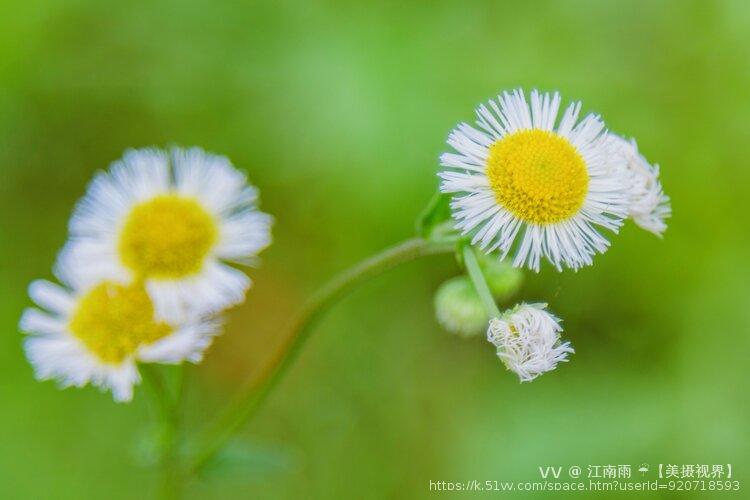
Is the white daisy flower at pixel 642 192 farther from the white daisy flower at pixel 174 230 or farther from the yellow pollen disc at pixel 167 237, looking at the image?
the yellow pollen disc at pixel 167 237

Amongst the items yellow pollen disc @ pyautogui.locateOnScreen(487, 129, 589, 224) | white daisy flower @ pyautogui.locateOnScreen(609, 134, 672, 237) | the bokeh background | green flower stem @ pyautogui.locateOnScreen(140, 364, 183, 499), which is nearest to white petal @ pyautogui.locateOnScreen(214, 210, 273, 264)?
green flower stem @ pyautogui.locateOnScreen(140, 364, 183, 499)

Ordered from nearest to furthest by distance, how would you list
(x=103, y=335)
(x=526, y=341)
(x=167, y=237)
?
(x=526, y=341) → (x=103, y=335) → (x=167, y=237)

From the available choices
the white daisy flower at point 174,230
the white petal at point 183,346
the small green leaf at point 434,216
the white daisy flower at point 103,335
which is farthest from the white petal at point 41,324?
the small green leaf at point 434,216

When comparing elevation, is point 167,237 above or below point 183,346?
Result: above

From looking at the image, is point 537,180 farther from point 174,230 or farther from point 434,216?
point 174,230

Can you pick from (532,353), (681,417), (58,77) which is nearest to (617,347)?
(681,417)

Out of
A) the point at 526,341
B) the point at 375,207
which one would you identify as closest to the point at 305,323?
the point at 526,341

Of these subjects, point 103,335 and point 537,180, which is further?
point 103,335

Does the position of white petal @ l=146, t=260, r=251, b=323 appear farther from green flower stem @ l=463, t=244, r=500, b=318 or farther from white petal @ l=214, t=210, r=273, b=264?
green flower stem @ l=463, t=244, r=500, b=318
